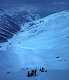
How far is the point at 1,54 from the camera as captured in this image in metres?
1.92

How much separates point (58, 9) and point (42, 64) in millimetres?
499

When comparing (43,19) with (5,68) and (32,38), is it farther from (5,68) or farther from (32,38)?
(5,68)

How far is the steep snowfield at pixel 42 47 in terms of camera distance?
6.23 ft

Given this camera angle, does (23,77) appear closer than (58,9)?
Yes

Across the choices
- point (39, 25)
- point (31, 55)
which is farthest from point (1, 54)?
point (39, 25)

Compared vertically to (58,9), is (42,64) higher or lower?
lower

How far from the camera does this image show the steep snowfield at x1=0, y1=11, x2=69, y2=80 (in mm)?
1897

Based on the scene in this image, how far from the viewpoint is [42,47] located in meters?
1.94

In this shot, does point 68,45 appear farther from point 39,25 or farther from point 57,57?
point 39,25

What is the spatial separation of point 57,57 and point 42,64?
14 cm

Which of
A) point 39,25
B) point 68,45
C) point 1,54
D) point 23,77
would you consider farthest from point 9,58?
point 68,45

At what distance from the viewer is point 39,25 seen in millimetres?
1962

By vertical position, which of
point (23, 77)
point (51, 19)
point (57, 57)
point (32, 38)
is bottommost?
point (23, 77)

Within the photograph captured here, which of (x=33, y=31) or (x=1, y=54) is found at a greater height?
(x=33, y=31)
